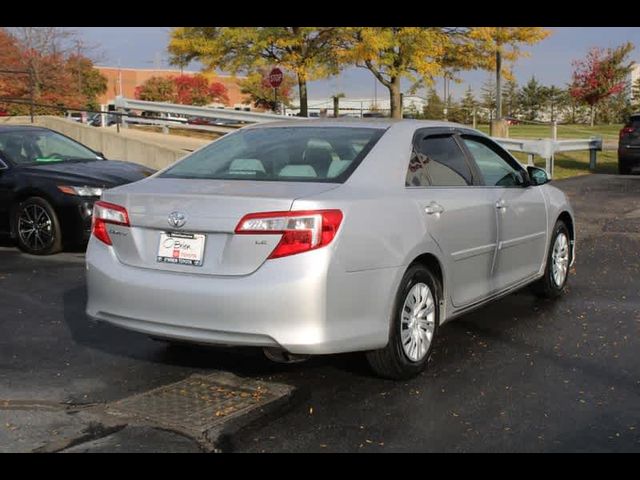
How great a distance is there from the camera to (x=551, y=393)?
14.3 feet

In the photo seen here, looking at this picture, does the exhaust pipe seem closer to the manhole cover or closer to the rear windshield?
the manhole cover

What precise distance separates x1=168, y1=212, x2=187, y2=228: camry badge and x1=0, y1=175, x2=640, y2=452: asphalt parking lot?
103 cm

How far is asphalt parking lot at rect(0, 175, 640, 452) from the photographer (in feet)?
12.1

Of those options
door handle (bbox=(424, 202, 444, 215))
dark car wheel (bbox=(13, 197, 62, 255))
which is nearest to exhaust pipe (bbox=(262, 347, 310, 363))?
door handle (bbox=(424, 202, 444, 215))

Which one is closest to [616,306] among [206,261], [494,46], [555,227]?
[555,227]

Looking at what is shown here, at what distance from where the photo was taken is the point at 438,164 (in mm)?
5211

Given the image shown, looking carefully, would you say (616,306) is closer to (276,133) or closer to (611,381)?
(611,381)

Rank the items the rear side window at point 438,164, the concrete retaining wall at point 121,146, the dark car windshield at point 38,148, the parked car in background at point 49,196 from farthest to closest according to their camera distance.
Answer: the concrete retaining wall at point 121,146 < the dark car windshield at point 38,148 < the parked car in background at point 49,196 < the rear side window at point 438,164

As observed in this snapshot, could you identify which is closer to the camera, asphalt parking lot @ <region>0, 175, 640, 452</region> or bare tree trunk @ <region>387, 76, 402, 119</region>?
asphalt parking lot @ <region>0, 175, 640, 452</region>

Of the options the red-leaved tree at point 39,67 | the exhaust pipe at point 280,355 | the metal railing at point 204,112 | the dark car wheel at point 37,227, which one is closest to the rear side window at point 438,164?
the exhaust pipe at point 280,355

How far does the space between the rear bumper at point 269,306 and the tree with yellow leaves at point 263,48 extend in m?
20.0

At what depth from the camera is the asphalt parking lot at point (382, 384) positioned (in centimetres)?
368

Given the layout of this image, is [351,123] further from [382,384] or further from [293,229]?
[382,384]

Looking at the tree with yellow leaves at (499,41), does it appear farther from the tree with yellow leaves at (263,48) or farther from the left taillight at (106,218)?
the left taillight at (106,218)
